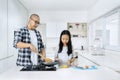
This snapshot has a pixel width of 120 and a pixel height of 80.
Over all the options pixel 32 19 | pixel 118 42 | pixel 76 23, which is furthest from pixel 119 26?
pixel 76 23

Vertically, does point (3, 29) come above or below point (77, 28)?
below

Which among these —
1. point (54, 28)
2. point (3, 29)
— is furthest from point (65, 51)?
point (54, 28)

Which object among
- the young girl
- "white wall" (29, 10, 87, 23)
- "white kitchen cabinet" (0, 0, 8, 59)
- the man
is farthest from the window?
"white kitchen cabinet" (0, 0, 8, 59)

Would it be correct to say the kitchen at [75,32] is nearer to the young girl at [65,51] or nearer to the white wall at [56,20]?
the white wall at [56,20]

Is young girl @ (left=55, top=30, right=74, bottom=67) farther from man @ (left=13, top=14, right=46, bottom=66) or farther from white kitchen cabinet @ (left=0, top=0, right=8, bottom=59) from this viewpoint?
white kitchen cabinet @ (left=0, top=0, right=8, bottom=59)

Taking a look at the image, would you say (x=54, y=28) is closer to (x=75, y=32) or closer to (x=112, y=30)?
(x=75, y=32)

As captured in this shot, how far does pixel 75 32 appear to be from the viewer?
636 cm

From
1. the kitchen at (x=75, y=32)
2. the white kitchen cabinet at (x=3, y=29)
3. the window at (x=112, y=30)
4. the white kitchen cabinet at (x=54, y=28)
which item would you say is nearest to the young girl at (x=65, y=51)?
the kitchen at (x=75, y=32)

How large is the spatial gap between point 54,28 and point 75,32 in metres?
0.92

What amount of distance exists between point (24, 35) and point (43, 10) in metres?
4.34

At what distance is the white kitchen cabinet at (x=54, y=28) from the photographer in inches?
243

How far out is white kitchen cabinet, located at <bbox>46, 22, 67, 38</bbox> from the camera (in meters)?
6.16

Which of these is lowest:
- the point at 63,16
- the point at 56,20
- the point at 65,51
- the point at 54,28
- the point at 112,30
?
the point at 65,51

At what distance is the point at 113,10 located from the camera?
3.41 m
